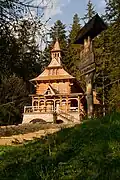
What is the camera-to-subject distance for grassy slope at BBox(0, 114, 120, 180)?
19.0 feet

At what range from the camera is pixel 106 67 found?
175 feet

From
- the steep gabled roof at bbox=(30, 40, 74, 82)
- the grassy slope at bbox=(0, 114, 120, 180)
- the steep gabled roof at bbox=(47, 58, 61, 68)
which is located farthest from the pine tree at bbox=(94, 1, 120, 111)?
the grassy slope at bbox=(0, 114, 120, 180)

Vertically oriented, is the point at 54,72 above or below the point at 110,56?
below

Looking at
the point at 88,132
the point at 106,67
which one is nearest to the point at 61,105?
the point at 106,67

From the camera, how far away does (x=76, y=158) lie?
6.56 metres

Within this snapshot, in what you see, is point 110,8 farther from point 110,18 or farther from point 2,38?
point 2,38

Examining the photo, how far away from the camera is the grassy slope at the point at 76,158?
579 centimetres

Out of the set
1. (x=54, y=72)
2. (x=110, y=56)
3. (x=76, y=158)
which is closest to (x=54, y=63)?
(x=54, y=72)

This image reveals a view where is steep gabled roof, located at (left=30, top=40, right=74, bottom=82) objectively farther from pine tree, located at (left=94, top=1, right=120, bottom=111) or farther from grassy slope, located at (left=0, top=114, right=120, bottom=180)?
grassy slope, located at (left=0, top=114, right=120, bottom=180)

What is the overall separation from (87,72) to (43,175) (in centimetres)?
1168

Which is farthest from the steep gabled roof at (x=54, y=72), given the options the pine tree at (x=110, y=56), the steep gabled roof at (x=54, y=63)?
the pine tree at (x=110, y=56)

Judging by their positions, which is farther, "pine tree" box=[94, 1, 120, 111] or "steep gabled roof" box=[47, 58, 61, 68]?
"steep gabled roof" box=[47, 58, 61, 68]

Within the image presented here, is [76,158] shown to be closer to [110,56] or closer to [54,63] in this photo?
[110,56]

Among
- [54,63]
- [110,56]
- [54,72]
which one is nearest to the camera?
[110,56]
